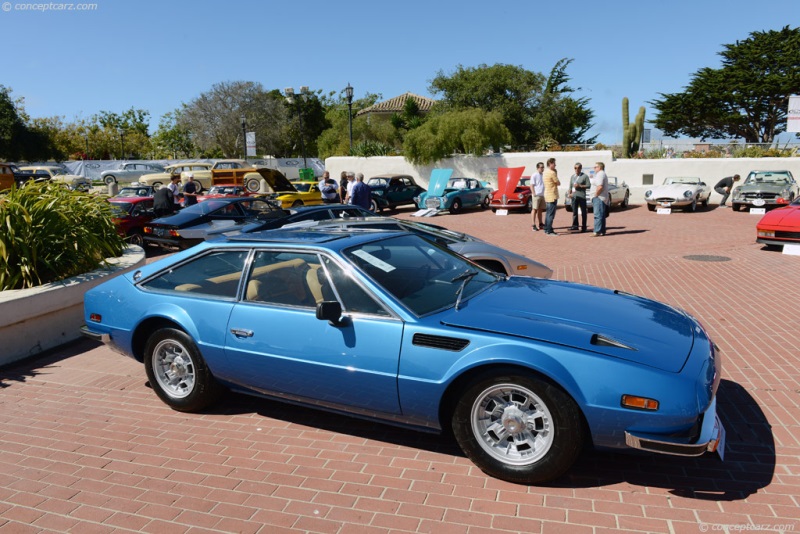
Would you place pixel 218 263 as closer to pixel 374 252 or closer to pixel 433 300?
pixel 374 252

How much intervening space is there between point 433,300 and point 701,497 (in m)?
1.90

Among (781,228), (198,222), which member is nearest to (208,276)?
(198,222)

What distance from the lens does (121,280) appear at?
4.85 meters

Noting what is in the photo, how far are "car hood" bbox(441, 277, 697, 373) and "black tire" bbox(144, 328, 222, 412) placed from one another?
6.62 ft

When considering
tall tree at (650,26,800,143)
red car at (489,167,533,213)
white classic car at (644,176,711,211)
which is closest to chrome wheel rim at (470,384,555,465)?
red car at (489,167,533,213)

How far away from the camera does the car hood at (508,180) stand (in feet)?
69.8

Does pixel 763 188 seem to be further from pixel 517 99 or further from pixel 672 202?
→ pixel 517 99

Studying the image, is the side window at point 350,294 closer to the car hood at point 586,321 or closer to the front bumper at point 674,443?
the car hood at point 586,321

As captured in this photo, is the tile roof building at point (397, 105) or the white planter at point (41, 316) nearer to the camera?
the white planter at point (41, 316)

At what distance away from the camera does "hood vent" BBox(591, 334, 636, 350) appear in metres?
3.21

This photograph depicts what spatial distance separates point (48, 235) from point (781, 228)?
12.0 m

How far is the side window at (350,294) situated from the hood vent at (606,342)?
124 centimetres

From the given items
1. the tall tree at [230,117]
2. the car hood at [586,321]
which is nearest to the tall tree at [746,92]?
the tall tree at [230,117]

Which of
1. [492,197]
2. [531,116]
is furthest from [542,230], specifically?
[531,116]
